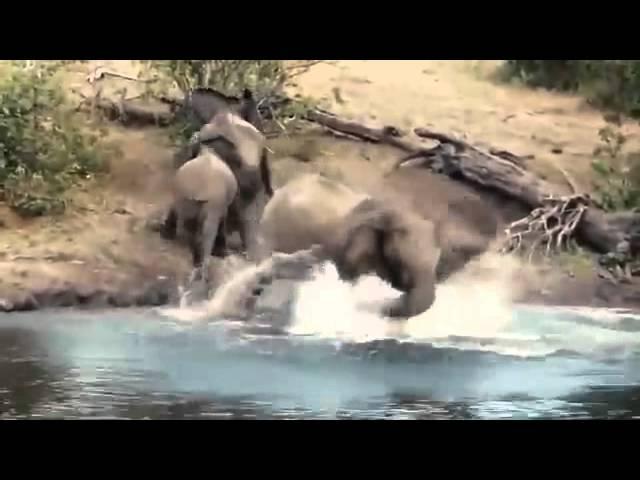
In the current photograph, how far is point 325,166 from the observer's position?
1.93m

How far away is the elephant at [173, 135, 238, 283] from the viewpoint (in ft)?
6.28

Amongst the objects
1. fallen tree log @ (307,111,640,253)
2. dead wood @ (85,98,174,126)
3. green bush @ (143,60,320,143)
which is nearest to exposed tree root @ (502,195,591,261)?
fallen tree log @ (307,111,640,253)

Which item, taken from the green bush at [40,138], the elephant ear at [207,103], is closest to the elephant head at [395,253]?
the elephant ear at [207,103]

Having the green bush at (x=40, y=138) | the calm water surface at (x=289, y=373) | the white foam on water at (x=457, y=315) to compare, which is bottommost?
the calm water surface at (x=289, y=373)

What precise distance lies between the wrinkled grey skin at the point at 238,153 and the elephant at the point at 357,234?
28 millimetres

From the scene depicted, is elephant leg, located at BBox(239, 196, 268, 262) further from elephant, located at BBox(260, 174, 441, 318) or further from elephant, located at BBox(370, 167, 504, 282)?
elephant, located at BBox(370, 167, 504, 282)

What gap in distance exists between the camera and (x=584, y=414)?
186cm

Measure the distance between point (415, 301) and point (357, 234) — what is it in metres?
0.18

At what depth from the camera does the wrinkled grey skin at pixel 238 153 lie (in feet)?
6.30

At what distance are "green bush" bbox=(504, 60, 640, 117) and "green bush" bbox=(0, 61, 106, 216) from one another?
882 millimetres

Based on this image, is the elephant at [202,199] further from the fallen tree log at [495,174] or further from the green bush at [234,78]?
the fallen tree log at [495,174]
